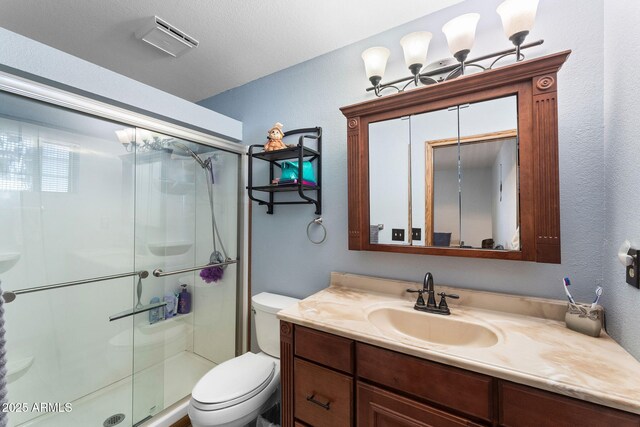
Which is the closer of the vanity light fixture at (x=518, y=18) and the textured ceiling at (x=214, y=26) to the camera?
the vanity light fixture at (x=518, y=18)

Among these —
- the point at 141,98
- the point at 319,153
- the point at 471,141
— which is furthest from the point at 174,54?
the point at 471,141

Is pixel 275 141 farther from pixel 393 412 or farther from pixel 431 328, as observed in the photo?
pixel 393 412

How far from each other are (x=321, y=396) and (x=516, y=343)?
0.73 m

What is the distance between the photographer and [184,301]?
192cm

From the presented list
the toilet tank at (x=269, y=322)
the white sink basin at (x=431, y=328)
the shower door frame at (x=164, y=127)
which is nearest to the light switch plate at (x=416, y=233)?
the white sink basin at (x=431, y=328)

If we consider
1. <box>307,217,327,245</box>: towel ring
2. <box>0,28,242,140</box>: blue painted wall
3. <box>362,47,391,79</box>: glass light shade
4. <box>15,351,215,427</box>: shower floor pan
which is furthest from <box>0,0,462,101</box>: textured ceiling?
<box>15,351,215,427</box>: shower floor pan

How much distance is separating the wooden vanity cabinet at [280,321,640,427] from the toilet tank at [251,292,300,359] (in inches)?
18.6

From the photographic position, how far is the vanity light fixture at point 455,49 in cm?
101

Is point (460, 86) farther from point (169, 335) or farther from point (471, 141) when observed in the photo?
point (169, 335)

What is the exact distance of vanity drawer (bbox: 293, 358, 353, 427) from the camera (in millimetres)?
955

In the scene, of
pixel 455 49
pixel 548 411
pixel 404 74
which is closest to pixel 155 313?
pixel 548 411

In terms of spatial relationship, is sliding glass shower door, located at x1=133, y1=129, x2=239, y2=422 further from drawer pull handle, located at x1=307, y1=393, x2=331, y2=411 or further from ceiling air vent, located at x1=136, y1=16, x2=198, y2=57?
drawer pull handle, located at x1=307, y1=393, x2=331, y2=411

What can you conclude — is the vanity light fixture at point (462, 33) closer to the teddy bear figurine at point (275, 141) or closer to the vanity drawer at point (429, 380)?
the teddy bear figurine at point (275, 141)

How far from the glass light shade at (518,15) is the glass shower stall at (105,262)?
178 cm
